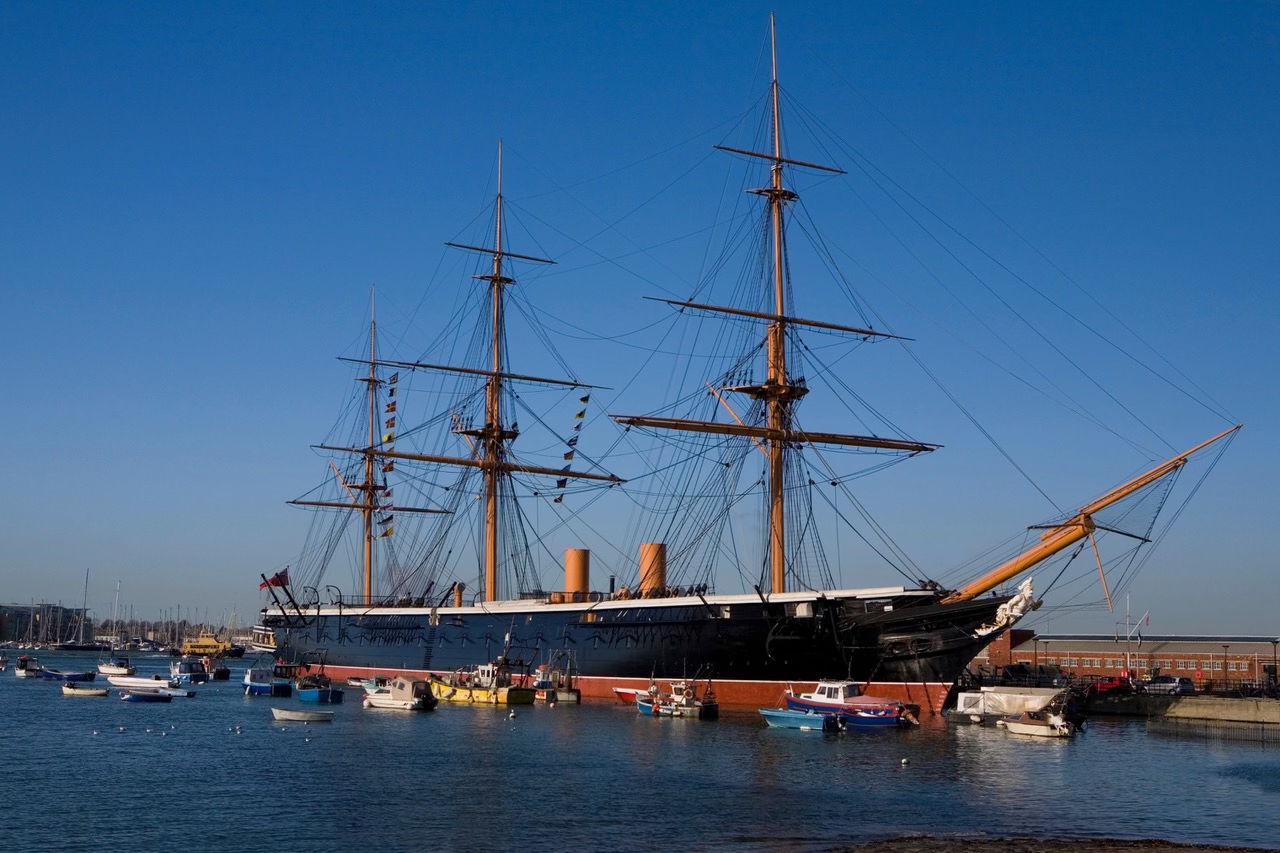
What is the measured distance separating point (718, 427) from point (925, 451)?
10.9m

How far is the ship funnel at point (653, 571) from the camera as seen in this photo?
238 feet

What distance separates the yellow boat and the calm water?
992cm

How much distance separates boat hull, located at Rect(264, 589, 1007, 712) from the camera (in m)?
57.4

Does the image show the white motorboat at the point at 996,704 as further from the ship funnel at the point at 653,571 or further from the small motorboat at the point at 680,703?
the ship funnel at the point at 653,571

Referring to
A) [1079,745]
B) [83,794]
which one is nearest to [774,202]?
[1079,745]

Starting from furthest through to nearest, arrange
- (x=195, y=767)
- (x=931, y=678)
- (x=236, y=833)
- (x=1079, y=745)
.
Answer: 1. (x=931, y=678)
2. (x=1079, y=745)
3. (x=195, y=767)
4. (x=236, y=833)

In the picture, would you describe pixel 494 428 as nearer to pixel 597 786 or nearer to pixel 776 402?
pixel 776 402

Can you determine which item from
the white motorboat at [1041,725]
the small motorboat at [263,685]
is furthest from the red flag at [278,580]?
the white motorboat at [1041,725]

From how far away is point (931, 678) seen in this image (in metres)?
58.4

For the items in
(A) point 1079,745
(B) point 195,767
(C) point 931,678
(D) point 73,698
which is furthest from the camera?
(D) point 73,698

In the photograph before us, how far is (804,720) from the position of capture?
54906 mm

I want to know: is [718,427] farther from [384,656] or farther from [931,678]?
[384,656]

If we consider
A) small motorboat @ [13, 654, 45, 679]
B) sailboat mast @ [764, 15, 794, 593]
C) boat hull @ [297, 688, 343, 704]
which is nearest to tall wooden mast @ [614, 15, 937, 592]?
sailboat mast @ [764, 15, 794, 593]

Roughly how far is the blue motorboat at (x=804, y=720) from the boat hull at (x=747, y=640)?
4.17m
